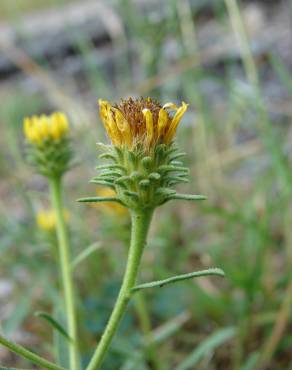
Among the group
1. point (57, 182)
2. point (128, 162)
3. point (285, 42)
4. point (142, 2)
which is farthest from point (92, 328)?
point (142, 2)

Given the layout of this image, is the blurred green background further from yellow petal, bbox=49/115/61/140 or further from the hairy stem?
yellow petal, bbox=49/115/61/140

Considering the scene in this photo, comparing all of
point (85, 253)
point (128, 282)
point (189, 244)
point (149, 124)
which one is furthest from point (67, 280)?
point (189, 244)

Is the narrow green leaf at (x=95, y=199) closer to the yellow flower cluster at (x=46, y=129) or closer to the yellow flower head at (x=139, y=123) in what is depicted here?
the yellow flower head at (x=139, y=123)

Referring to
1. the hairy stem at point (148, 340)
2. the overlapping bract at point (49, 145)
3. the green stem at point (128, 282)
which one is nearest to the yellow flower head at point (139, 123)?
the green stem at point (128, 282)

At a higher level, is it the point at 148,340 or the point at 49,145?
the point at 49,145

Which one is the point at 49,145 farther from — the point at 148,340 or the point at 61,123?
the point at 148,340

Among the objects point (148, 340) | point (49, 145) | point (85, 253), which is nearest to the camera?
point (85, 253)

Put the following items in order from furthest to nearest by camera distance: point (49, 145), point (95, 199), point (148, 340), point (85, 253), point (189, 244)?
point (189, 244)
point (148, 340)
point (49, 145)
point (85, 253)
point (95, 199)
